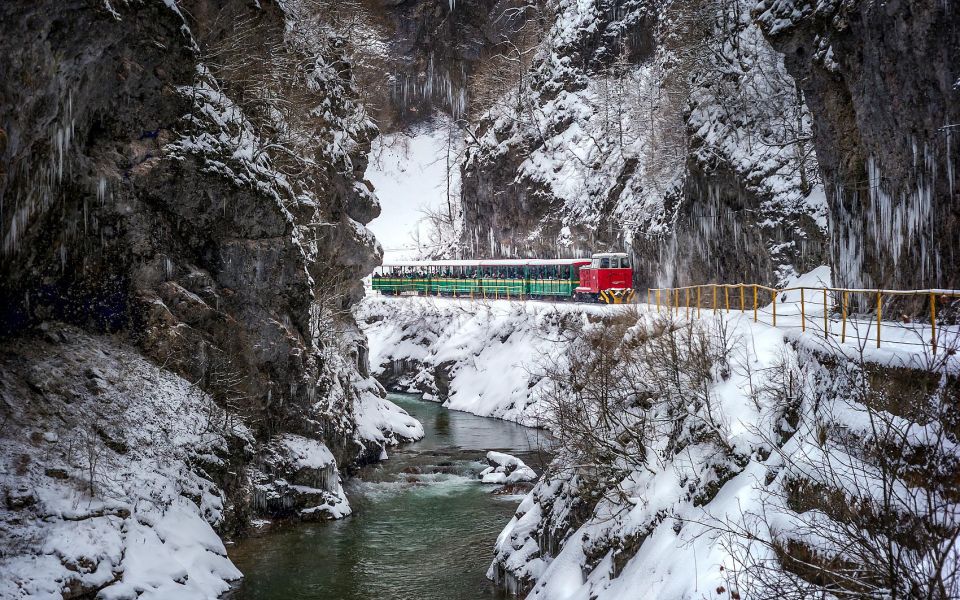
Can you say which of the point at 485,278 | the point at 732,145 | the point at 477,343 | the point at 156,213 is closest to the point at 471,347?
the point at 477,343

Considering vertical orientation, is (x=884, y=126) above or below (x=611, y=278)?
above

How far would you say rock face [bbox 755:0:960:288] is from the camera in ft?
48.0

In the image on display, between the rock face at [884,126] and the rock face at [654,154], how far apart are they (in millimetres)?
8939

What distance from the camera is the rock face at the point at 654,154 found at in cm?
3008

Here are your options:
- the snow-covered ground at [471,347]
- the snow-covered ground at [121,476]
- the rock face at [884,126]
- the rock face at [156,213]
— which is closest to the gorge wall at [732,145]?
the rock face at [884,126]

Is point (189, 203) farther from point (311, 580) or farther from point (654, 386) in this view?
point (654, 386)

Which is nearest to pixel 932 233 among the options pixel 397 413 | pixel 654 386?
pixel 654 386

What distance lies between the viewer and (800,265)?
1117 inches

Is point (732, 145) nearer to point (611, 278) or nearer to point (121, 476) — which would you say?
point (611, 278)

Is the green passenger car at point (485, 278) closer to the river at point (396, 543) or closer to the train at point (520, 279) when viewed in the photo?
the train at point (520, 279)

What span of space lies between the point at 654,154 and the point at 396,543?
30513 mm

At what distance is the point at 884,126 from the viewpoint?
16.2 meters

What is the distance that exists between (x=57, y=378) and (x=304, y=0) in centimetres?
2089

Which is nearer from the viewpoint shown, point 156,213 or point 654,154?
point 156,213
